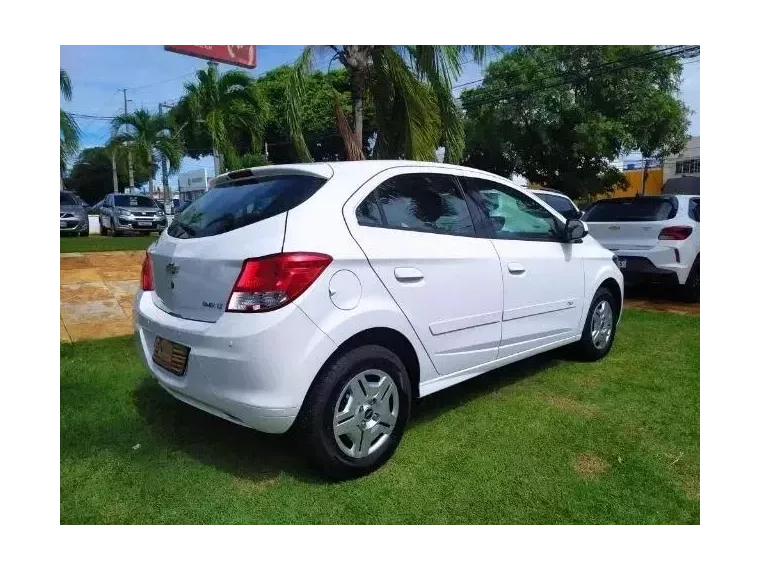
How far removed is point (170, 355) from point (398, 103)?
5389mm

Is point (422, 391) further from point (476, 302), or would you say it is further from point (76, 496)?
point (76, 496)

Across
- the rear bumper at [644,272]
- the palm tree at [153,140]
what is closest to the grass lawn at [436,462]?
the rear bumper at [644,272]

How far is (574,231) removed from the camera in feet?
13.0

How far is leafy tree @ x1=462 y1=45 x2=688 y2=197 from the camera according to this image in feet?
55.5

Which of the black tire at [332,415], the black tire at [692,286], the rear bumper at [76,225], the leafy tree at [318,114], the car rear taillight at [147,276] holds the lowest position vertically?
the black tire at [332,415]

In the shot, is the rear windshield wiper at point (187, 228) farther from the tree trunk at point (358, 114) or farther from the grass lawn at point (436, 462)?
the tree trunk at point (358, 114)

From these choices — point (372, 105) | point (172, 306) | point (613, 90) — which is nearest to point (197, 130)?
point (372, 105)

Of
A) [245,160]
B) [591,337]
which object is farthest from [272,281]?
[245,160]

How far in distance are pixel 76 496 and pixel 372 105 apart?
604 cm

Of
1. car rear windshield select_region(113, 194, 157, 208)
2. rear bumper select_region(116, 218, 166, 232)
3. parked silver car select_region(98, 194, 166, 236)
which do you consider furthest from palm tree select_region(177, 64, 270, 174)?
car rear windshield select_region(113, 194, 157, 208)

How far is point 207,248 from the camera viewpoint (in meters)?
2.59

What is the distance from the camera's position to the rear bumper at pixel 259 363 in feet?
7.65

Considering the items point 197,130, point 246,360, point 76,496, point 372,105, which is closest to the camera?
point 246,360

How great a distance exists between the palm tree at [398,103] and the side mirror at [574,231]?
10.7ft
